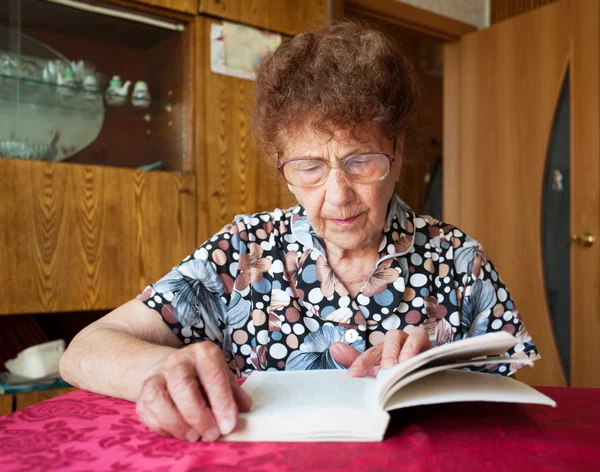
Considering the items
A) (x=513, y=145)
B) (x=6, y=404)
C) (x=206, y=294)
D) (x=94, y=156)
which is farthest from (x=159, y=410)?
(x=513, y=145)

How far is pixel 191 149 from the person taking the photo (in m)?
2.21

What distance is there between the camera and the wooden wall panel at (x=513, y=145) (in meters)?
2.85

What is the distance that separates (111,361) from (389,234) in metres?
0.60

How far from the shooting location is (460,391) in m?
0.58

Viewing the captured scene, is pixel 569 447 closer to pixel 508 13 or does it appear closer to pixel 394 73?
pixel 394 73

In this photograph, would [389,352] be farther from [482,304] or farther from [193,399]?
[482,304]

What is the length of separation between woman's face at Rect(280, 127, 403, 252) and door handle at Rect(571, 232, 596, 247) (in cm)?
191

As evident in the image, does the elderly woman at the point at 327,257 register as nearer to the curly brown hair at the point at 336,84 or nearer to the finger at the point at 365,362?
the curly brown hair at the point at 336,84

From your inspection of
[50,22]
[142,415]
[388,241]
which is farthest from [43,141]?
[142,415]

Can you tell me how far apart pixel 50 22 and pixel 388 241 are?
162 centimetres

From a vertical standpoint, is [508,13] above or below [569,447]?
above

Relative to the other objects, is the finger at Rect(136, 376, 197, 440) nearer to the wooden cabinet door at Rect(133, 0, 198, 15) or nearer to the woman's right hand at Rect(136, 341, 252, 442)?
the woman's right hand at Rect(136, 341, 252, 442)

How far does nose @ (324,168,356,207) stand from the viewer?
1.02m

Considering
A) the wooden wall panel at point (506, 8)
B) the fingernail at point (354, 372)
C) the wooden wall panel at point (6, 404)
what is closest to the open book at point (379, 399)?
the fingernail at point (354, 372)
